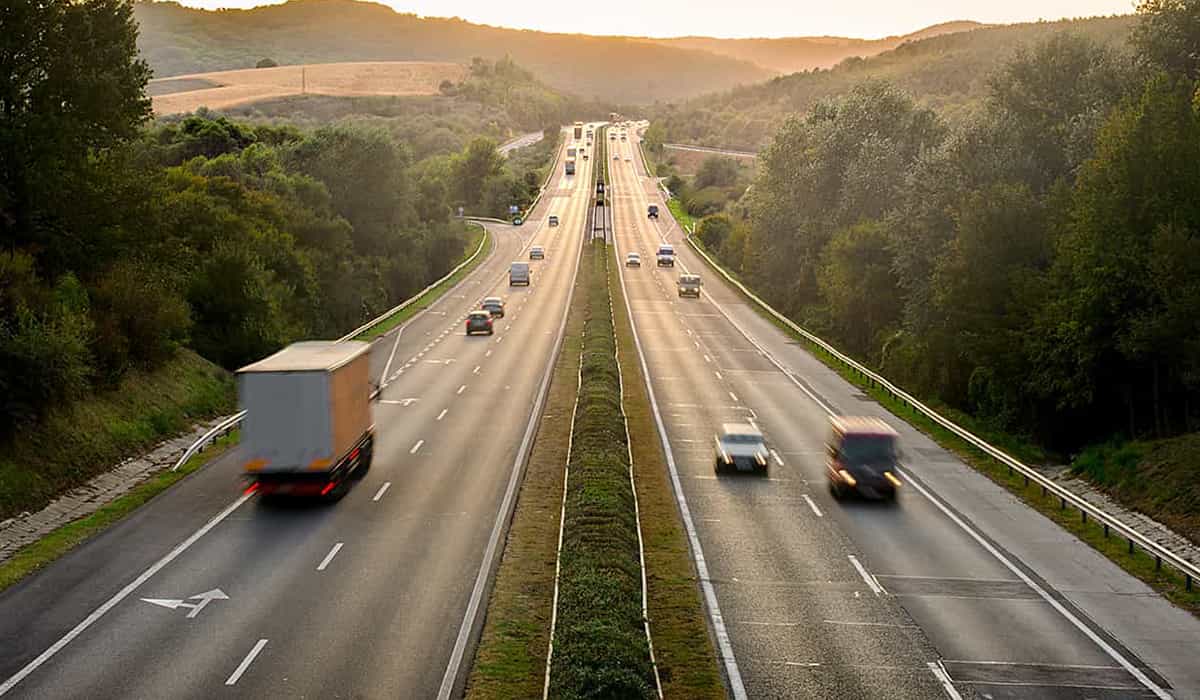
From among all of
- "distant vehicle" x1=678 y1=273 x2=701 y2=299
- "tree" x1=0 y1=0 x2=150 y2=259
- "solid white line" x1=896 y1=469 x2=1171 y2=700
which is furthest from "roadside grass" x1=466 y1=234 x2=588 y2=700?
"distant vehicle" x1=678 y1=273 x2=701 y2=299

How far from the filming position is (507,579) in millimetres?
22828

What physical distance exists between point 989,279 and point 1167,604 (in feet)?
83.5

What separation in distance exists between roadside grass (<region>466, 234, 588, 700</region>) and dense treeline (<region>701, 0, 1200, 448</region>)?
64.2ft

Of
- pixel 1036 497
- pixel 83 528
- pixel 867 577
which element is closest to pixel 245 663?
pixel 83 528

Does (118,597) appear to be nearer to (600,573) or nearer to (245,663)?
(245,663)

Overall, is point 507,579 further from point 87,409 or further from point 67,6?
point 67,6

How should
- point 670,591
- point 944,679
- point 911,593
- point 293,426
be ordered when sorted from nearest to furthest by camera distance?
point 944,679
point 670,591
point 911,593
point 293,426

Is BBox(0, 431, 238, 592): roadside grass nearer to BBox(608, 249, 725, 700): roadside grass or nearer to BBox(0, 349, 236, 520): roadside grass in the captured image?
BBox(0, 349, 236, 520): roadside grass

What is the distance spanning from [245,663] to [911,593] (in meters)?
13.9

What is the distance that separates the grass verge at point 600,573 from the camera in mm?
15953

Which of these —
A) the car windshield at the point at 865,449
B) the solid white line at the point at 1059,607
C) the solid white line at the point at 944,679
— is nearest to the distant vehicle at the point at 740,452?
the car windshield at the point at 865,449

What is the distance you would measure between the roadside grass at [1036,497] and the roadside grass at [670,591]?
10749mm

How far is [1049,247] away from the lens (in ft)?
151

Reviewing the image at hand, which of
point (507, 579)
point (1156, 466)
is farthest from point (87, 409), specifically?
point (1156, 466)
